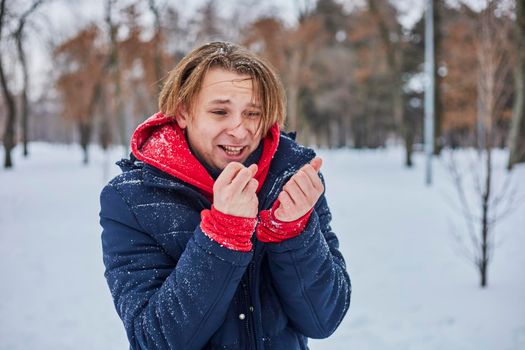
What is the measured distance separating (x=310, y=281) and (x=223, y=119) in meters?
0.50

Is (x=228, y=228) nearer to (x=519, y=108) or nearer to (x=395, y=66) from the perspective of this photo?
(x=519, y=108)

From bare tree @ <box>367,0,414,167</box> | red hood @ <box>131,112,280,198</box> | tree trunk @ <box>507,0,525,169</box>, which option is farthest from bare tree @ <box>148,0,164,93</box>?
red hood @ <box>131,112,280,198</box>

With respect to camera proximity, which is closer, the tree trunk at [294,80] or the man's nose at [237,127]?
the man's nose at [237,127]

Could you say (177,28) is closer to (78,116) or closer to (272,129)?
(78,116)

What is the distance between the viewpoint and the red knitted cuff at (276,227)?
3.72 feet

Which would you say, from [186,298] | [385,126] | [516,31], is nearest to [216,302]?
[186,298]

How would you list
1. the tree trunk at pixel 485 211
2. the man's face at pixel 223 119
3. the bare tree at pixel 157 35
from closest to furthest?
the man's face at pixel 223 119
the tree trunk at pixel 485 211
the bare tree at pixel 157 35

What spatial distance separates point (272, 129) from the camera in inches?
53.9

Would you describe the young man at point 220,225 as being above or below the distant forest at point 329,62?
below

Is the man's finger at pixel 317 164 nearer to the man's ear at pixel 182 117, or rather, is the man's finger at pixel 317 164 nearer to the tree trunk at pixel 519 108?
the man's ear at pixel 182 117

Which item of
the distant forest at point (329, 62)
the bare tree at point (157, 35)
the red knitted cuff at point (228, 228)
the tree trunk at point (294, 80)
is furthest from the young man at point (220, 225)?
the tree trunk at point (294, 80)

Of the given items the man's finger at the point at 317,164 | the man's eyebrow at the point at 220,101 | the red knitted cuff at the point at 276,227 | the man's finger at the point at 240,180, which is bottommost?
the red knitted cuff at the point at 276,227

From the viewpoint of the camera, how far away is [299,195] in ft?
3.65

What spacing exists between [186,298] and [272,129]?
0.57m
